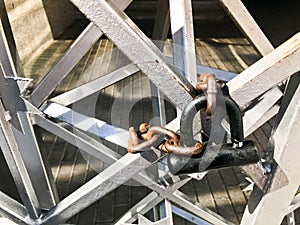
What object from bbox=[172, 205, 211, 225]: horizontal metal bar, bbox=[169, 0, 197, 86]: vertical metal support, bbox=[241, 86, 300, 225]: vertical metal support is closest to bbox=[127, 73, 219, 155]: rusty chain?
bbox=[169, 0, 197, 86]: vertical metal support

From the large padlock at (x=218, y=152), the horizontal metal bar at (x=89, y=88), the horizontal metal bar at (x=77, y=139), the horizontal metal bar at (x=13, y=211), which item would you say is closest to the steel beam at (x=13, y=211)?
the horizontal metal bar at (x=13, y=211)

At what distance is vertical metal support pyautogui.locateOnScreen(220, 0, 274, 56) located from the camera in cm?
88

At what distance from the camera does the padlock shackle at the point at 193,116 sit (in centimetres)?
62

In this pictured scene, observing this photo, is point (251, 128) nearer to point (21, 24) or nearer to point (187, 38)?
point (187, 38)

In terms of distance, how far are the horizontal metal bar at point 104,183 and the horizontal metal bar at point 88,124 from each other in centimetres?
15

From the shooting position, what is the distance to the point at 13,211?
0.90 meters

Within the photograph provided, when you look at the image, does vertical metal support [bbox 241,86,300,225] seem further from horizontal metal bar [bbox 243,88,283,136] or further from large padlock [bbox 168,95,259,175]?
horizontal metal bar [bbox 243,88,283,136]

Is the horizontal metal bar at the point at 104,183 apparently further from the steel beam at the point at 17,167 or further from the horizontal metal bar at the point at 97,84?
the horizontal metal bar at the point at 97,84

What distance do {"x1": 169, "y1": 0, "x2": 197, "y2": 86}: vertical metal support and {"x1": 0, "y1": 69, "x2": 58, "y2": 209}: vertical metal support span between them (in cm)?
37

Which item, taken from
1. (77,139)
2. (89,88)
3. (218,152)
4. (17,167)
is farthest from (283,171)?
(89,88)

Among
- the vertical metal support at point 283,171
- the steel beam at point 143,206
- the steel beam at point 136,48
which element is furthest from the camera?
the steel beam at point 143,206

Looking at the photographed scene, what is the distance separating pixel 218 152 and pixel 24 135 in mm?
465

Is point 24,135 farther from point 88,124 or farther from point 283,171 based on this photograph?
point 283,171

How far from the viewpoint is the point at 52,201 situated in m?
1.02
